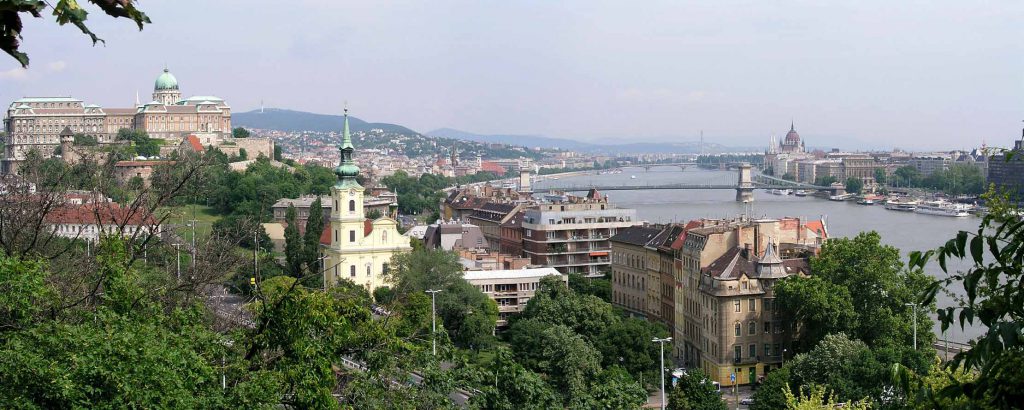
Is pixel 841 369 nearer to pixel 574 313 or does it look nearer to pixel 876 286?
pixel 876 286

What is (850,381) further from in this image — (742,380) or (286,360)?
(286,360)

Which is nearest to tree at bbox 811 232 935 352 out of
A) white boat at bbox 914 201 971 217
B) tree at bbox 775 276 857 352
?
tree at bbox 775 276 857 352

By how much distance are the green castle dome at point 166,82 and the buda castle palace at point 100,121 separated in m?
7.19

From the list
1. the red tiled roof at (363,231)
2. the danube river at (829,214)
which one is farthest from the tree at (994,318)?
the red tiled roof at (363,231)

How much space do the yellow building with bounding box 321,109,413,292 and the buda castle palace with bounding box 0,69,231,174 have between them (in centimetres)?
3896

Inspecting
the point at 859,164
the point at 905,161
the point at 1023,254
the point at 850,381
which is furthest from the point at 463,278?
the point at 905,161

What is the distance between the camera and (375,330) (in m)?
9.18

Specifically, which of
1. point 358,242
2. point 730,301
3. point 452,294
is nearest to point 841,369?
point 730,301

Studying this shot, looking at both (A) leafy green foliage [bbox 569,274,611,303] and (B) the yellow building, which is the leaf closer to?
(B) the yellow building

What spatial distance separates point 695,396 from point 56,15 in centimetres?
1829

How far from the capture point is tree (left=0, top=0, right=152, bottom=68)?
3531 millimetres

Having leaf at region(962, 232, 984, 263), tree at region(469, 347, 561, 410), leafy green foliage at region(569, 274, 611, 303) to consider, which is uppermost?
leaf at region(962, 232, 984, 263)

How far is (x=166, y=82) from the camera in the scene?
89188 mm

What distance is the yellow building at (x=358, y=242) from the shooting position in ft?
121
